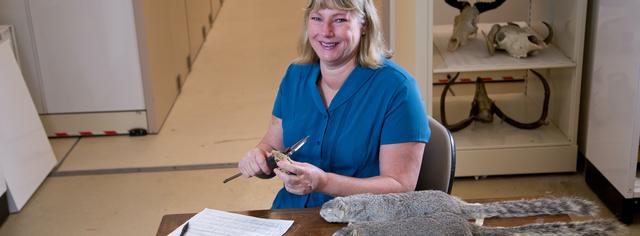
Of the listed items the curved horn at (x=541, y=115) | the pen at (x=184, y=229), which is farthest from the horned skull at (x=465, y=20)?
the pen at (x=184, y=229)

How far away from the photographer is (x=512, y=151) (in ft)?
11.6

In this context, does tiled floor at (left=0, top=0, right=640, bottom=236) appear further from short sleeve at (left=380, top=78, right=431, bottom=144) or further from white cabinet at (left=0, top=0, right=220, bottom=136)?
short sleeve at (left=380, top=78, right=431, bottom=144)

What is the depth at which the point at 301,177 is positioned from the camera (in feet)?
5.98

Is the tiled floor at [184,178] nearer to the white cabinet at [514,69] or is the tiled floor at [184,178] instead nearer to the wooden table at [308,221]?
the white cabinet at [514,69]

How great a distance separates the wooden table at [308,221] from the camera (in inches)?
67.3

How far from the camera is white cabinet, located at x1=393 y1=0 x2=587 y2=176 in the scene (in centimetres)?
332

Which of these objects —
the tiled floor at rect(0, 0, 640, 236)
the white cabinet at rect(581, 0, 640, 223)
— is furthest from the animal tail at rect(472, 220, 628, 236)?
the tiled floor at rect(0, 0, 640, 236)

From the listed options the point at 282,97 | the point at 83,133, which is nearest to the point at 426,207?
the point at 282,97

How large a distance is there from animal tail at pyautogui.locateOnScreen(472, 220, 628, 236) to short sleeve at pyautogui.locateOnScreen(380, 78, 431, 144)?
1.24 ft

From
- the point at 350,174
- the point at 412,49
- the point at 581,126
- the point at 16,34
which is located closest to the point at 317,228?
the point at 350,174

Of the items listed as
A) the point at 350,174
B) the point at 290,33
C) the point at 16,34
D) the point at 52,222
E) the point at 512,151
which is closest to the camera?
the point at 350,174

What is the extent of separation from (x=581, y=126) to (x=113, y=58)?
2530 mm

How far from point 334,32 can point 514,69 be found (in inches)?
67.9

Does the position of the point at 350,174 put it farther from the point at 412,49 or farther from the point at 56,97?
the point at 56,97
